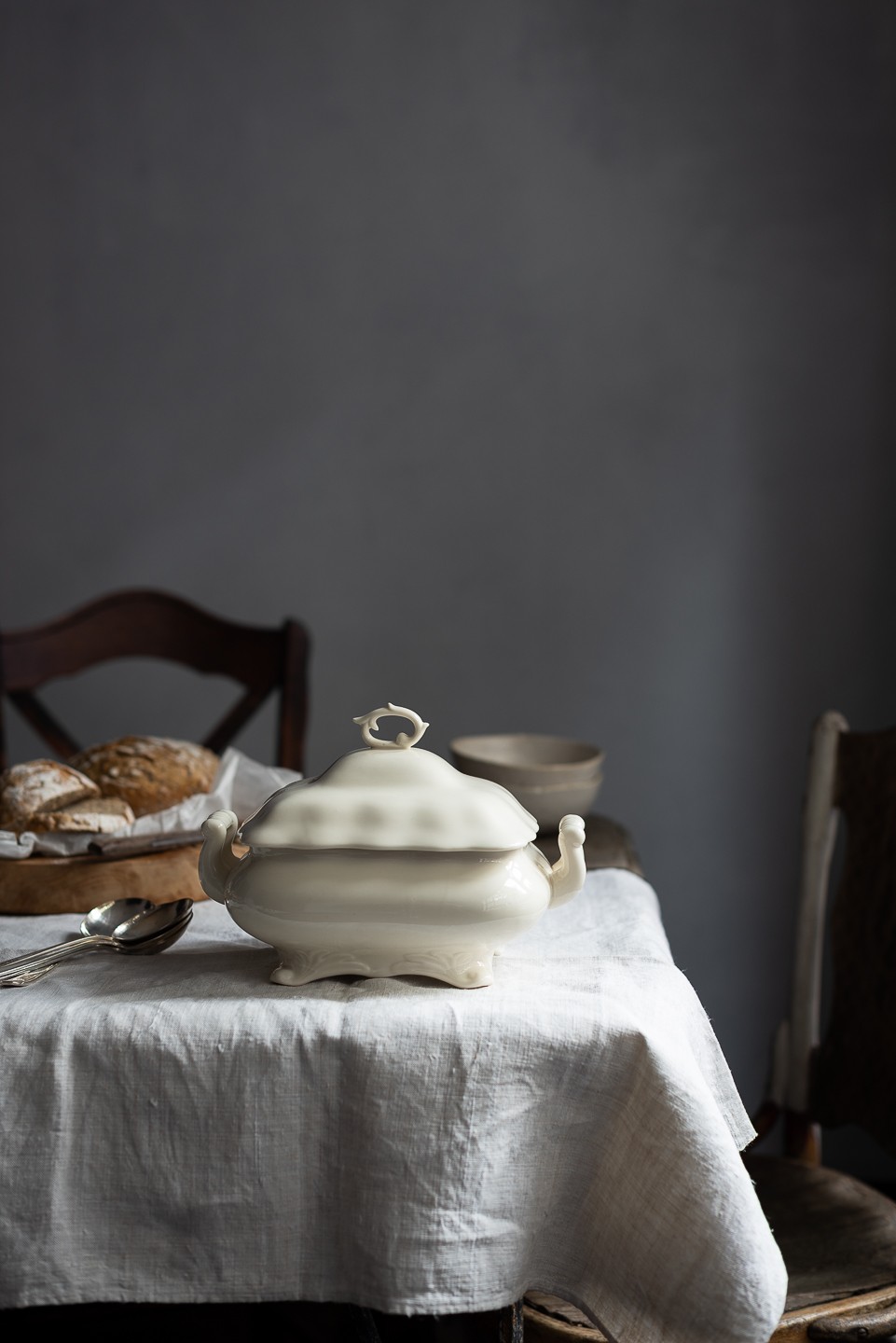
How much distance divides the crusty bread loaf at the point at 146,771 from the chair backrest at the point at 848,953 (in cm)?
68

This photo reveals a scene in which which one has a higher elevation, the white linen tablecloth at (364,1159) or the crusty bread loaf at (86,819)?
the crusty bread loaf at (86,819)

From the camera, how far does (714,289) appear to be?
191 cm

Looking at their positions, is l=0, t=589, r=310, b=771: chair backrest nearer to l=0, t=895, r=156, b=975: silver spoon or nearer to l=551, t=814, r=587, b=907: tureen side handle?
l=0, t=895, r=156, b=975: silver spoon

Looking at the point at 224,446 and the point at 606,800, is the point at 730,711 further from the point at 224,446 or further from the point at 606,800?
the point at 224,446

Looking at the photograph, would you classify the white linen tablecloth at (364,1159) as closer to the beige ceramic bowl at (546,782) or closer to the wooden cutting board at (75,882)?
the wooden cutting board at (75,882)

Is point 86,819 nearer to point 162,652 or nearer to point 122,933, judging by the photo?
point 122,933

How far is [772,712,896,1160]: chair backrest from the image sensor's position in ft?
3.79

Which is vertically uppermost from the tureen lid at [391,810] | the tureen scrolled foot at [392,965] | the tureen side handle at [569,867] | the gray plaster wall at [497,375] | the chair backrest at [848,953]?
the gray plaster wall at [497,375]

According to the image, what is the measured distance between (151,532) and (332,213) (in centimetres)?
65


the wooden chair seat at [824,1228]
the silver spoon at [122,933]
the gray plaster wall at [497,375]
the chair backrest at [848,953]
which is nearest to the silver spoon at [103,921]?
the silver spoon at [122,933]

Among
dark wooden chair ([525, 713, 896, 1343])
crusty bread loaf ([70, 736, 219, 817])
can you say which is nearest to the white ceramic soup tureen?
crusty bread loaf ([70, 736, 219, 817])

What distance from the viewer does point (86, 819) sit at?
90 centimetres

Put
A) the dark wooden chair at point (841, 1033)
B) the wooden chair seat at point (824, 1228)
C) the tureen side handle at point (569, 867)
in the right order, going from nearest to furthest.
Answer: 1. the tureen side handle at point (569, 867)
2. the wooden chair seat at point (824, 1228)
3. the dark wooden chair at point (841, 1033)

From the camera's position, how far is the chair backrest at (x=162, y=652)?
1.63 m
